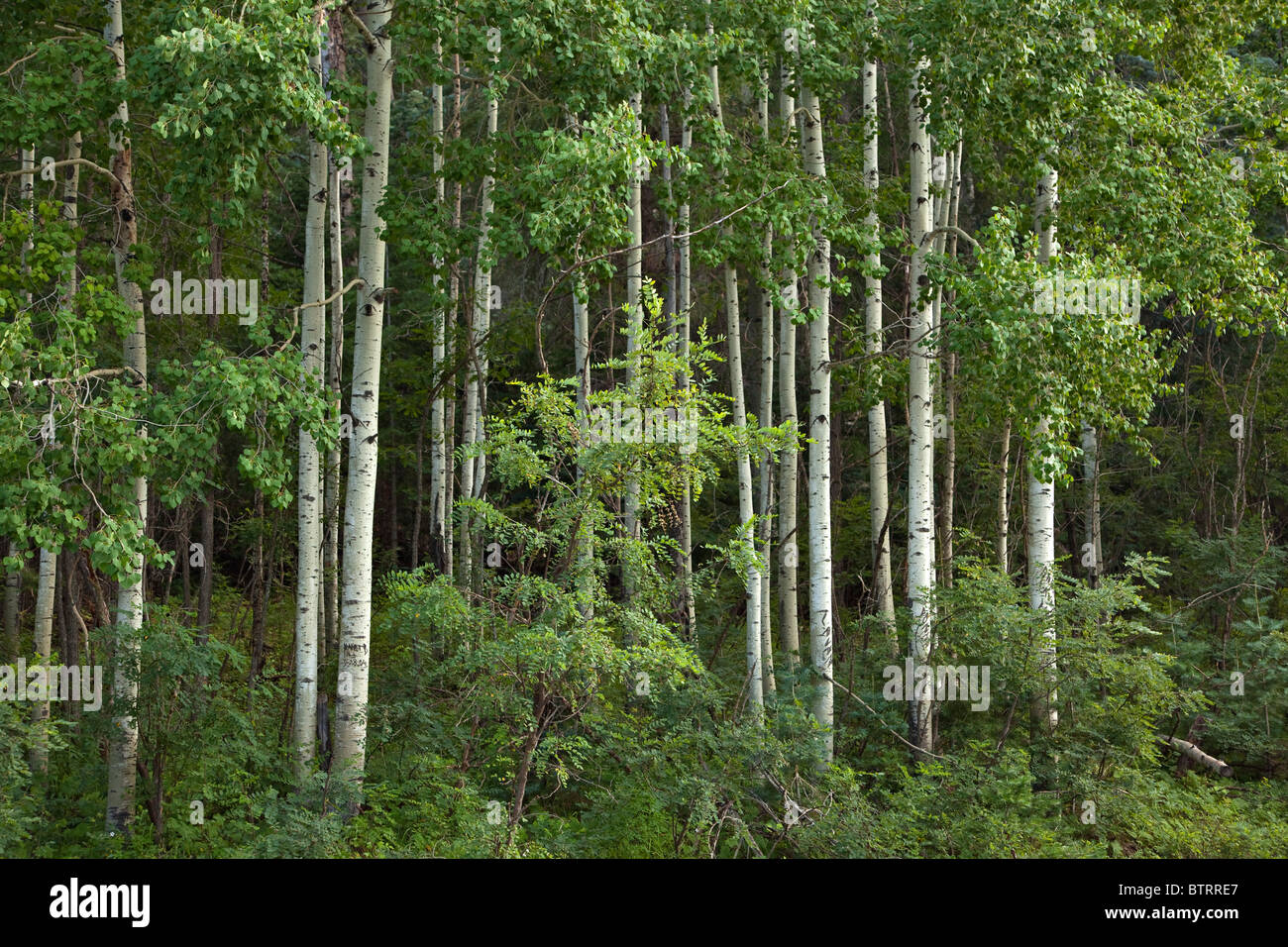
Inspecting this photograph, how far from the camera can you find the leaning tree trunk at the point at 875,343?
35.5ft

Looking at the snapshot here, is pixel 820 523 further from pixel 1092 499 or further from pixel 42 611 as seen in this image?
pixel 42 611

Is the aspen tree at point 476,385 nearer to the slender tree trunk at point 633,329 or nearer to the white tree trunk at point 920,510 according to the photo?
the slender tree trunk at point 633,329

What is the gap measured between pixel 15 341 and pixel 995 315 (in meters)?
6.85

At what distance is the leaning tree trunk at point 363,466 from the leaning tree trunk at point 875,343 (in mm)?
4341

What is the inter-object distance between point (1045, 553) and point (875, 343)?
2.74 meters

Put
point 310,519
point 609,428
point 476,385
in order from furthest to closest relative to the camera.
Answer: point 476,385 → point 310,519 → point 609,428

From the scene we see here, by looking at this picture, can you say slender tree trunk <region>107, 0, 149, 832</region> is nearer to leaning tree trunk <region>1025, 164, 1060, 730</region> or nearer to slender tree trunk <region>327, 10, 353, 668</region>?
slender tree trunk <region>327, 10, 353, 668</region>

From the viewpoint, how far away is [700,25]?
10.4 metres

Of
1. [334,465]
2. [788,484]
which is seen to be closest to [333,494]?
[334,465]

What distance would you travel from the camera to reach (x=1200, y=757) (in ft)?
36.4

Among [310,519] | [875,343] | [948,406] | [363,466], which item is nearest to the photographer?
[363,466]

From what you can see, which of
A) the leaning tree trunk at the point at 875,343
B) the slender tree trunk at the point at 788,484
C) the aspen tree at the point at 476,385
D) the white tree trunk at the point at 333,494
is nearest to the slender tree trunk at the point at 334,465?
the white tree trunk at the point at 333,494

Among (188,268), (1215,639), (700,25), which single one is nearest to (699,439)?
(700,25)

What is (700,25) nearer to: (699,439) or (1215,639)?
(699,439)
